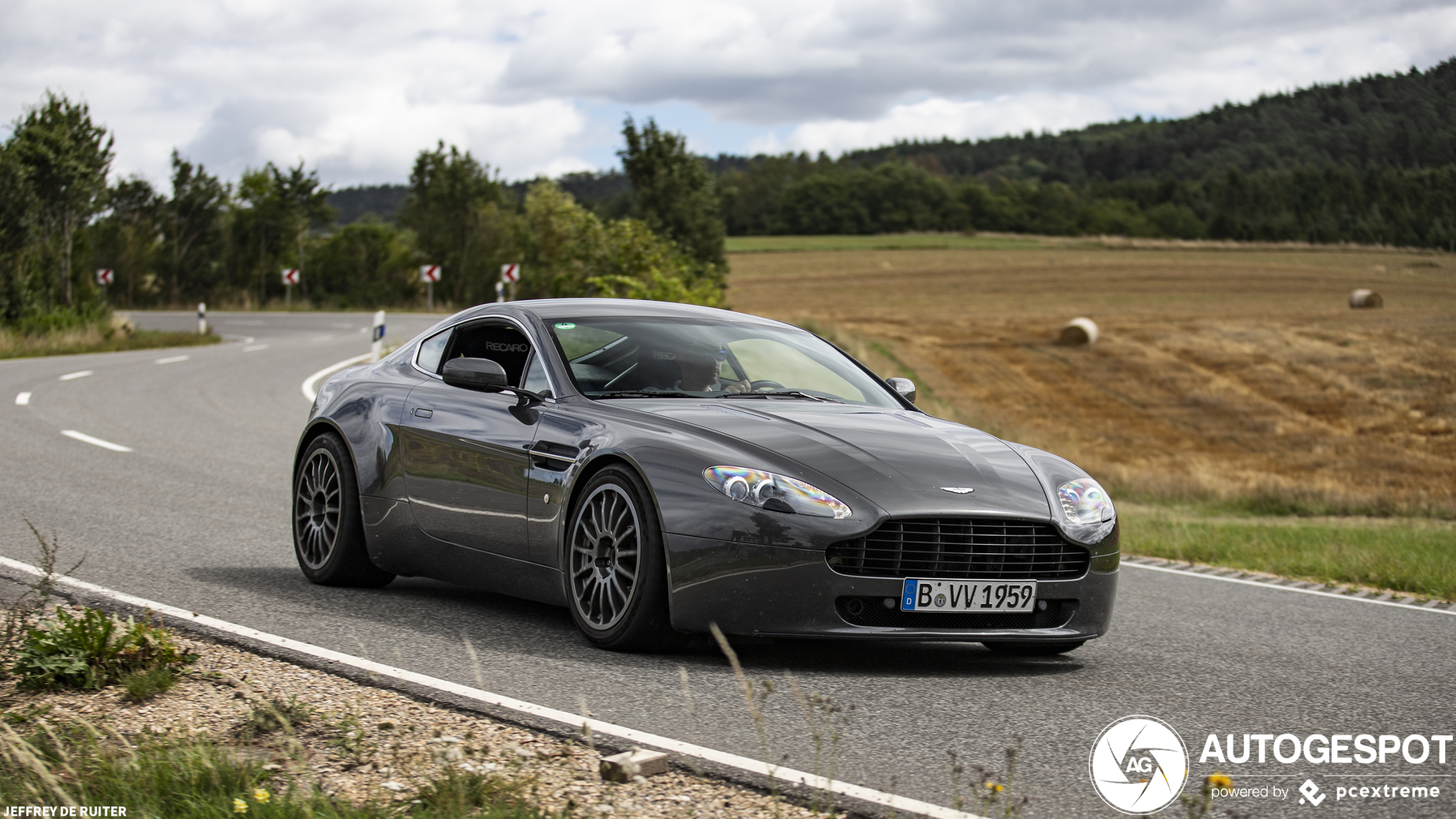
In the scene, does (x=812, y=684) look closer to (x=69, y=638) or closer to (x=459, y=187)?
(x=69, y=638)

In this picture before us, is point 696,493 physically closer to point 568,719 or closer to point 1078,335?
point 568,719

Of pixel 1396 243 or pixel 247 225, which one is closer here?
pixel 1396 243

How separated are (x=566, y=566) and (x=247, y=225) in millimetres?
59749

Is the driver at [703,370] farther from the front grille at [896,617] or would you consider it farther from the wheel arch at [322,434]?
the wheel arch at [322,434]

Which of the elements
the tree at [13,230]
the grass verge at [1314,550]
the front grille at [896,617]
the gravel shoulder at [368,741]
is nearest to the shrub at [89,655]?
the gravel shoulder at [368,741]

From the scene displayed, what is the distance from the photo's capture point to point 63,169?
1309 inches

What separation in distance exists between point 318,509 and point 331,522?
0.18 metres

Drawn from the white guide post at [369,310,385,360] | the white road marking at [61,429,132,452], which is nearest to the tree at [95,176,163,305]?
the white guide post at [369,310,385,360]

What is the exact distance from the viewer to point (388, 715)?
4602mm

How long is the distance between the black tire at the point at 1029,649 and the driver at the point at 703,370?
5.07 ft

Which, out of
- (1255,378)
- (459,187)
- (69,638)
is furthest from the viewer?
(459,187)

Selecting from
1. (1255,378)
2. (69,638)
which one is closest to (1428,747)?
(69,638)

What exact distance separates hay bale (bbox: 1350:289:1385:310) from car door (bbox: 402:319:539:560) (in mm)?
44968

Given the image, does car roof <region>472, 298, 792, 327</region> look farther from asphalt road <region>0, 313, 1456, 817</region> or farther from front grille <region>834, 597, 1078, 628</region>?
front grille <region>834, 597, 1078, 628</region>
